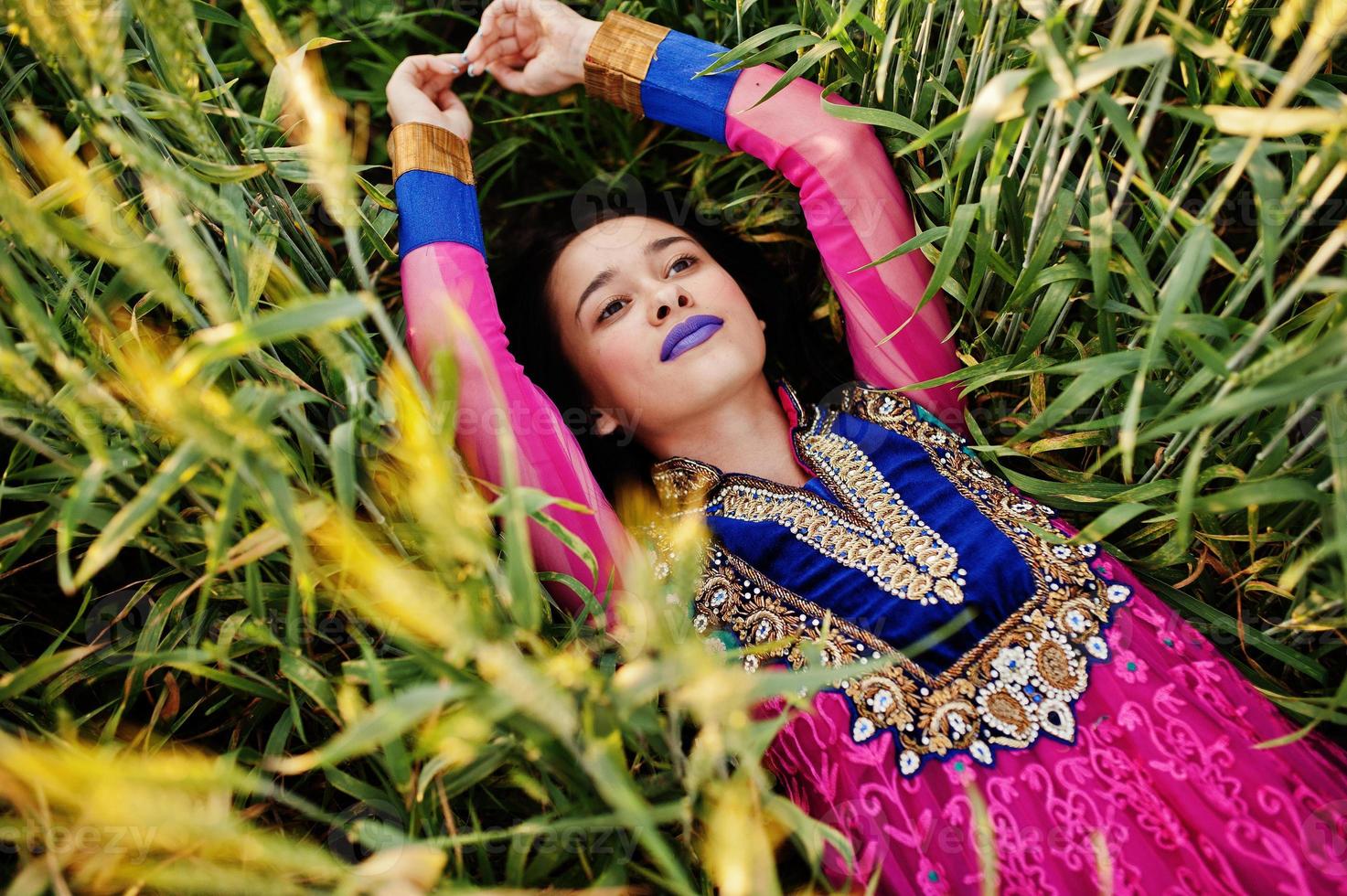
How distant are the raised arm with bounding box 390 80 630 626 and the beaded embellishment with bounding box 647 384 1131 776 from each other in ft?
0.67

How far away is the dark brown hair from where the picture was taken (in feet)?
5.15

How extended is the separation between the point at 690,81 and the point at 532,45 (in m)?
0.34

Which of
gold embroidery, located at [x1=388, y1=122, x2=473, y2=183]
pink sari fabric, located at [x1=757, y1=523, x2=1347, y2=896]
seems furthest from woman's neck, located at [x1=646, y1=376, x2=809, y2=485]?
gold embroidery, located at [x1=388, y1=122, x2=473, y2=183]

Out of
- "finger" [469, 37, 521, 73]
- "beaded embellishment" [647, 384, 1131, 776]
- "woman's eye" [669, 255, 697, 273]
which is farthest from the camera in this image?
"finger" [469, 37, 521, 73]

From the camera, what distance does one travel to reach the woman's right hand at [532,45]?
1.56m

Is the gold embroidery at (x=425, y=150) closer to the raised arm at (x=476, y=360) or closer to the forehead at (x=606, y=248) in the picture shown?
the raised arm at (x=476, y=360)

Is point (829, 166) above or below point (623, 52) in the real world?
below

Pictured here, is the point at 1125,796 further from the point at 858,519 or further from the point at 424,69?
the point at 424,69

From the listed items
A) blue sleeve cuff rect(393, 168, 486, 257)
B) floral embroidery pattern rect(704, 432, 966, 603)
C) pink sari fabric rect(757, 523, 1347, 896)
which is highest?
blue sleeve cuff rect(393, 168, 486, 257)

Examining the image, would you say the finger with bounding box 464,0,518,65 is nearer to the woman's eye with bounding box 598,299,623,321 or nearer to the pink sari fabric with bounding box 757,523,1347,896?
the woman's eye with bounding box 598,299,623,321

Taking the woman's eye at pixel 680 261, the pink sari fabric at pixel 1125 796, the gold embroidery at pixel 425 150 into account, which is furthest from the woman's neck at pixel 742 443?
the gold embroidery at pixel 425 150

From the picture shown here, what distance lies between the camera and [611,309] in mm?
1464

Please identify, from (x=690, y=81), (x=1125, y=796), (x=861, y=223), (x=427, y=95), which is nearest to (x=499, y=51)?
(x=427, y=95)

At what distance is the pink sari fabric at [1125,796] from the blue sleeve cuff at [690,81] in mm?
1009
